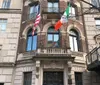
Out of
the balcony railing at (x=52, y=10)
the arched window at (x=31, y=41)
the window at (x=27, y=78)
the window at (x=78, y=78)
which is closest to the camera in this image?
the window at (x=27, y=78)

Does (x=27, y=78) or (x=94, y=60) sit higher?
(x=94, y=60)

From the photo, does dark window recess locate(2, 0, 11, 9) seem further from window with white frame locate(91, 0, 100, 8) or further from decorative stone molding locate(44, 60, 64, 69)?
window with white frame locate(91, 0, 100, 8)

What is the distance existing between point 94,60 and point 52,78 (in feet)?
12.8

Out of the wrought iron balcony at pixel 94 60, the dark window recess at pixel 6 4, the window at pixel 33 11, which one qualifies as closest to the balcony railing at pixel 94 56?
the wrought iron balcony at pixel 94 60

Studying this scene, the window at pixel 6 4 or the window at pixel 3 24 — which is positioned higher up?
the window at pixel 6 4

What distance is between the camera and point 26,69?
1524 centimetres

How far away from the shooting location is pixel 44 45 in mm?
15594

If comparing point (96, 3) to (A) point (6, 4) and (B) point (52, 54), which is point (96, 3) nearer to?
(B) point (52, 54)

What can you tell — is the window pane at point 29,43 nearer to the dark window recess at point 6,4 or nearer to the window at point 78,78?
the window at point 78,78

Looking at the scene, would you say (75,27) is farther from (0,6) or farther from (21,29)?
(0,6)

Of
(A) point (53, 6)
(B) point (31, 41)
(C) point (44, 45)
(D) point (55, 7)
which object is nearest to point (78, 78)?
(C) point (44, 45)

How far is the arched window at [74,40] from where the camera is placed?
658 inches

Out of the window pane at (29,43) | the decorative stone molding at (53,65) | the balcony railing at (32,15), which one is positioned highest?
the balcony railing at (32,15)

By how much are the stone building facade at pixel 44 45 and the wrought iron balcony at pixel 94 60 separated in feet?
2.93
